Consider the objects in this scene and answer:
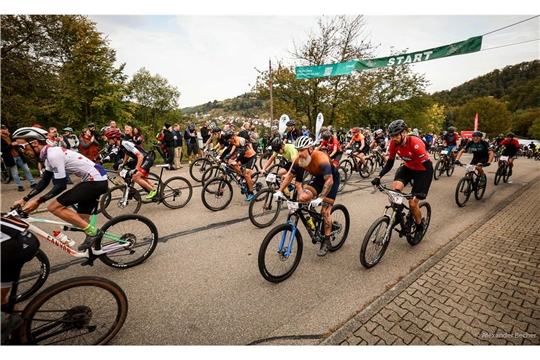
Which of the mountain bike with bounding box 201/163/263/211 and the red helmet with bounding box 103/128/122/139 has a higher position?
the red helmet with bounding box 103/128/122/139

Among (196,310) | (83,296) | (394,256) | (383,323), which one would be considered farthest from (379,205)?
(83,296)

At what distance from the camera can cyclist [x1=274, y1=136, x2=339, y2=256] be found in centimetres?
379

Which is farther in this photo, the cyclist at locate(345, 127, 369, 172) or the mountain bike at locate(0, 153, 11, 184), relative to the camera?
the cyclist at locate(345, 127, 369, 172)

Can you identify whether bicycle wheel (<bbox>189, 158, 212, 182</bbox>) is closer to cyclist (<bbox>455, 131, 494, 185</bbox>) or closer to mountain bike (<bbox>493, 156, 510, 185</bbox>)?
cyclist (<bbox>455, 131, 494, 185</bbox>)

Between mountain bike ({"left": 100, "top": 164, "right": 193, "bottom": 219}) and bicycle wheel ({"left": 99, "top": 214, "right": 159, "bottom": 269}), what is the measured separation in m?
2.03

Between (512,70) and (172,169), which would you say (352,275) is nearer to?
(172,169)

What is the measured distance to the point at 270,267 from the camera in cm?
346

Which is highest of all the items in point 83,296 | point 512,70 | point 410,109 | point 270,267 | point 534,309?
point 512,70

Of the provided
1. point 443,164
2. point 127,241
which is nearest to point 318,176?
point 127,241

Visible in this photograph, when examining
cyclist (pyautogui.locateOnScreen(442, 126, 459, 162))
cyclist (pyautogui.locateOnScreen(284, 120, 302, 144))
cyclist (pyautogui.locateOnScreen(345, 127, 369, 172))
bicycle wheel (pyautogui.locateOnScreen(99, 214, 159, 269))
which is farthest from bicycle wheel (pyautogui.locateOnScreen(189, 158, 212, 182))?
cyclist (pyautogui.locateOnScreen(442, 126, 459, 162))

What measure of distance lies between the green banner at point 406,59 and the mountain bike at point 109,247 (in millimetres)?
13152

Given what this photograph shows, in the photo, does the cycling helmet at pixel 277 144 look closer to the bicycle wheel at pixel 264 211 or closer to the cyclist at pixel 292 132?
the bicycle wheel at pixel 264 211

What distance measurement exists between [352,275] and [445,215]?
169 inches

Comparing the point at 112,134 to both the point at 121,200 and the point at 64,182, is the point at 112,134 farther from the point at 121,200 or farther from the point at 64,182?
the point at 64,182
